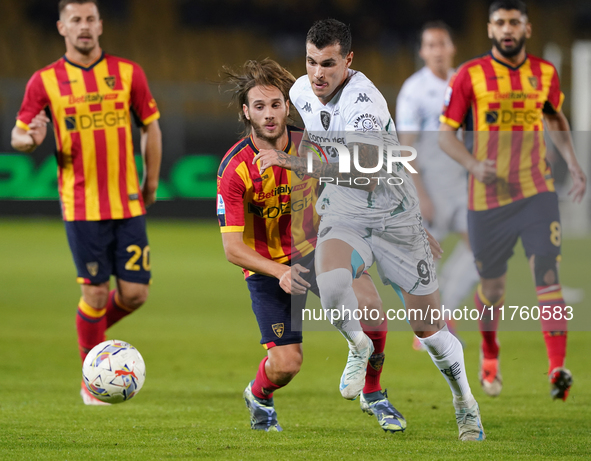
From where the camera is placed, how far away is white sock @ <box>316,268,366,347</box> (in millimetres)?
4078

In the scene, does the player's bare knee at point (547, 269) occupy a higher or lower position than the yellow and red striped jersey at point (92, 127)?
lower

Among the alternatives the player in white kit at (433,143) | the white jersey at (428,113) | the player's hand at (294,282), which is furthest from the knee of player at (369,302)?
the white jersey at (428,113)

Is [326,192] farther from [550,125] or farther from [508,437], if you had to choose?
[550,125]

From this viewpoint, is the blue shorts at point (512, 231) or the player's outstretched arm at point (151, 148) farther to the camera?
the player's outstretched arm at point (151, 148)

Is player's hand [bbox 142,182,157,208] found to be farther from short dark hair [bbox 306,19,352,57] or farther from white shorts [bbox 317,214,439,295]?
short dark hair [bbox 306,19,352,57]

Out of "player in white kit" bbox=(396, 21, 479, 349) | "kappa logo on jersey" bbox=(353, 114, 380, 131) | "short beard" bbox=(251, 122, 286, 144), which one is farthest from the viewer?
"player in white kit" bbox=(396, 21, 479, 349)

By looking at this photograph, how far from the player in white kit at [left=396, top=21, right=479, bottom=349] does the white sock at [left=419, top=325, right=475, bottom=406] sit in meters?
3.58

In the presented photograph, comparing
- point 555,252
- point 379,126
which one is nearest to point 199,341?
point 555,252

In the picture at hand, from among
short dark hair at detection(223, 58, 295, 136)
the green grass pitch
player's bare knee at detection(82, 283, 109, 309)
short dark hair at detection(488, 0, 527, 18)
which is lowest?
the green grass pitch

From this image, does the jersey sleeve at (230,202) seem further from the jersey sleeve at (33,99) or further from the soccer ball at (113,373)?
the jersey sleeve at (33,99)

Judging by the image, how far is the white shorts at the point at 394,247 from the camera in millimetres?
4145

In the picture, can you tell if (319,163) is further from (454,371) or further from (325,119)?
(454,371)

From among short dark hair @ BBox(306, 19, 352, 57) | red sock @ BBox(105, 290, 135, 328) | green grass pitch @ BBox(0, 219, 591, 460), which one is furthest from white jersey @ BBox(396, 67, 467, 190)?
short dark hair @ BBox(306, 19, 352, 57)

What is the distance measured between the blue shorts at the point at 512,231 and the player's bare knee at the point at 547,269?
0.11ft
